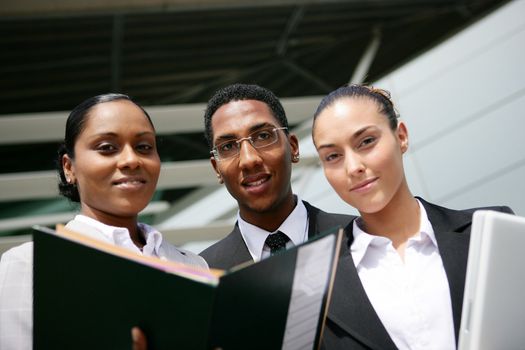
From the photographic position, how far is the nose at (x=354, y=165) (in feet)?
8.30

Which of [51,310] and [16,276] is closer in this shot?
[51,310]

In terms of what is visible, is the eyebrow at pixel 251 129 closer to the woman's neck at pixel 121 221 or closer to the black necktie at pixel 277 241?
the black necktie at pixel 277 241

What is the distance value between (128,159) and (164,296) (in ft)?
3.68

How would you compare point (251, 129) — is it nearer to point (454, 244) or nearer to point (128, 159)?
point (128, 159)

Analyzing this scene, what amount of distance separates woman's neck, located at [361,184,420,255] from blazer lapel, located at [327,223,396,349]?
215mm

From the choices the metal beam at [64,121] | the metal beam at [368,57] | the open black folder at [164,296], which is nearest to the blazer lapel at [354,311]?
the open black folder at [164,296]

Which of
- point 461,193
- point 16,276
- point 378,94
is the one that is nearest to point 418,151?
point 461,193

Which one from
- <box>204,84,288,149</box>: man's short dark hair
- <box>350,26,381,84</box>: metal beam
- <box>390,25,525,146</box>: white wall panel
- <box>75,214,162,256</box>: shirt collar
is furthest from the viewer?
<box>350,26,381,84</box>: metal beam

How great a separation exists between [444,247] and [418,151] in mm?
7709

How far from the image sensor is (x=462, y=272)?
2422mm

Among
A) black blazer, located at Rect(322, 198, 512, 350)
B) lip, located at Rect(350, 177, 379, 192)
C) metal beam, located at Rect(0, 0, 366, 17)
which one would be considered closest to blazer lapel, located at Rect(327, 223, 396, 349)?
black blazer, located at Rect(322, 198, 512, 350)

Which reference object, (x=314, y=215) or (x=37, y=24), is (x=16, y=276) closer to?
(x=314, y=215)

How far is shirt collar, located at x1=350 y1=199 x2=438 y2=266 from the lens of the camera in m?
2.59

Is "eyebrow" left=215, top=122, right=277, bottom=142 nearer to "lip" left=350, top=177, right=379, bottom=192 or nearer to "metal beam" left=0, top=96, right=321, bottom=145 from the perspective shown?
"lip" left=350, top=177, right=379, bottom=192
